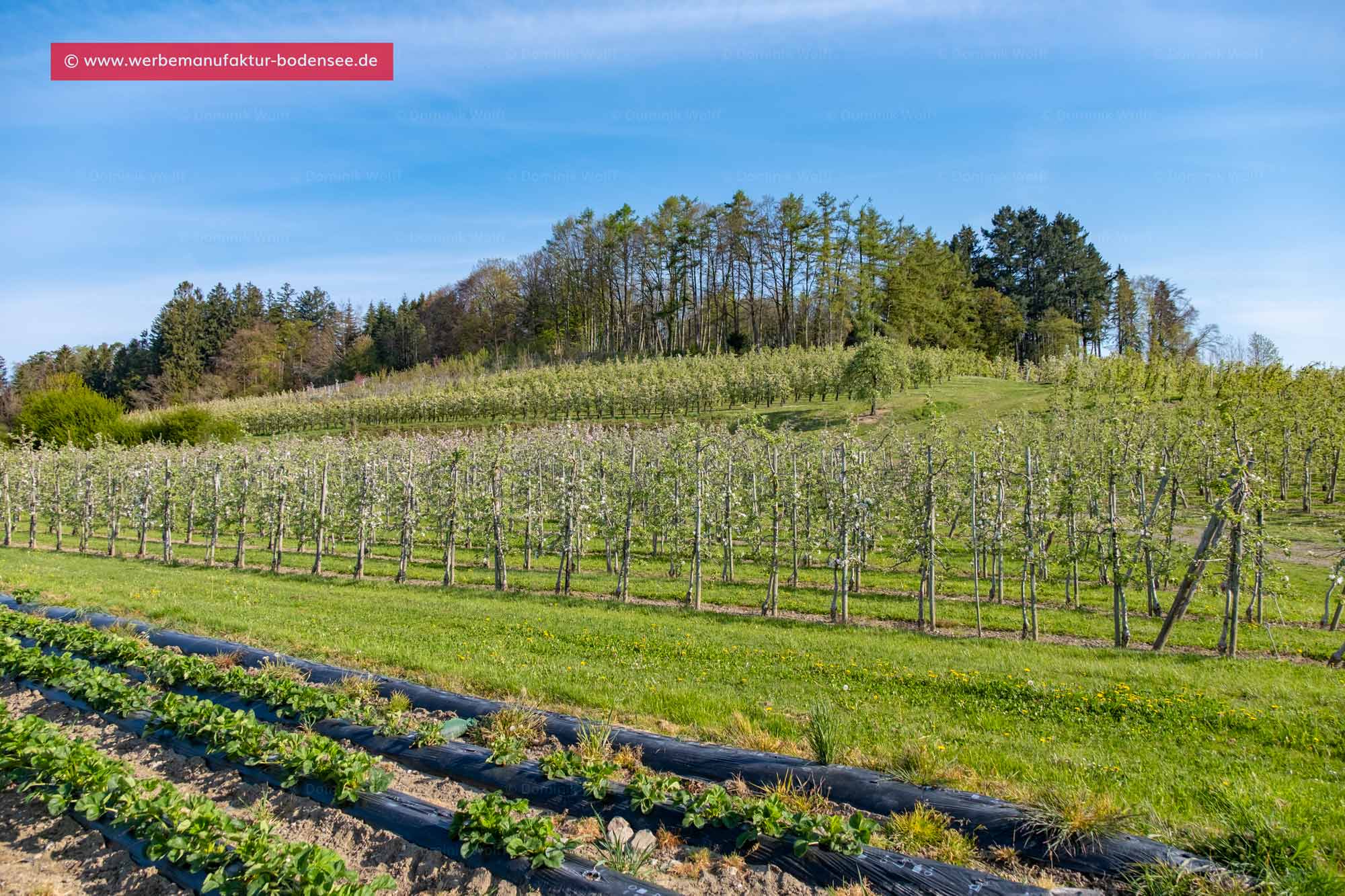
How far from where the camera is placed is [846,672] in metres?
10.4

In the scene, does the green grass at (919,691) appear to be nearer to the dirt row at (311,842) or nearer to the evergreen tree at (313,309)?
the dirt row at (311,842)

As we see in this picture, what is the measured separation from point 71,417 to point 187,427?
477 inches

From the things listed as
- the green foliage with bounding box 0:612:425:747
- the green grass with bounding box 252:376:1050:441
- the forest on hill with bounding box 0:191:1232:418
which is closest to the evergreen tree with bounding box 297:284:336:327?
the forest on hill with bounding box 0:191:1232:418

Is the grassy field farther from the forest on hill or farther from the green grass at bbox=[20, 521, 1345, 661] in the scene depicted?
the forest on hill

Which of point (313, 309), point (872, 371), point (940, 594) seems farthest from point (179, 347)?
point (940, 594)

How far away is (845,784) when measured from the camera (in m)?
6.13

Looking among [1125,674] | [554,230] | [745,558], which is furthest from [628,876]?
[554,230]

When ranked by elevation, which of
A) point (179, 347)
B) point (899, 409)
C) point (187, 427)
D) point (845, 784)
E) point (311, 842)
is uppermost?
point (179, 347)

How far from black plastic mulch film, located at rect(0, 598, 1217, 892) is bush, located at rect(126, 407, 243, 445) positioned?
67.4 meters

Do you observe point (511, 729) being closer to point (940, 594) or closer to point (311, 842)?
point (311, 842)

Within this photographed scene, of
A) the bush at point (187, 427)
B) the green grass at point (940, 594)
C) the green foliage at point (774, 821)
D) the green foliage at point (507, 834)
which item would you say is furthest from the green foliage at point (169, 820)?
the bush at point (187, 427)

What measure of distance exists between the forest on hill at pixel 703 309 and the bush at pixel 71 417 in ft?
68.9

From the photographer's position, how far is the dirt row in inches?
201

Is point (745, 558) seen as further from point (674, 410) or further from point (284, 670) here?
point (674, 410)
